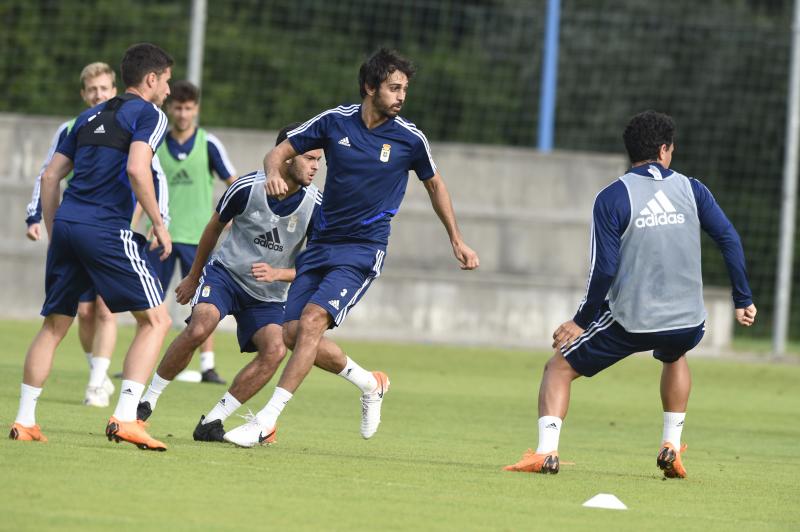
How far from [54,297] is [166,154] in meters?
5.42

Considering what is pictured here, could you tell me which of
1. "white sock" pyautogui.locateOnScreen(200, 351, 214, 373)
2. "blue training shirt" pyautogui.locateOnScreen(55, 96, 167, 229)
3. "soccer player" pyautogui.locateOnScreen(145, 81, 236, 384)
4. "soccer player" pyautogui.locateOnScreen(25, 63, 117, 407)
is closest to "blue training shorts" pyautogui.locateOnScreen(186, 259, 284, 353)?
"blue training shirt" pyautogui.locateOnScreen(55, 96, 167, 229)

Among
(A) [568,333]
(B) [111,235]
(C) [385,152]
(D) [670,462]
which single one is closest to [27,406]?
(B) [111,235]

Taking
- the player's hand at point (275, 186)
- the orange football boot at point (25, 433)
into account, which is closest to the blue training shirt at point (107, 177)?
the player's hand at point (275, 186)

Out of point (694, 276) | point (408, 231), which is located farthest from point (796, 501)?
point (408, 231)

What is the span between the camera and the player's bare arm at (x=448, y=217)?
8672mm

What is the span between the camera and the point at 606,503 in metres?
6.87

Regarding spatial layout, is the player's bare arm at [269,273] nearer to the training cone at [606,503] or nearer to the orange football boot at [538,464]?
the orange football boot at [538,464]

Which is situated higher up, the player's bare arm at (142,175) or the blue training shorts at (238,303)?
the player's bare arm at (142,175)

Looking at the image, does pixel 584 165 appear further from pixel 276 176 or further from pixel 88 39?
pixel 276 176

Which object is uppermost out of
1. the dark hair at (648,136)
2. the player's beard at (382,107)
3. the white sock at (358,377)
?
the player's beard at (382,107)

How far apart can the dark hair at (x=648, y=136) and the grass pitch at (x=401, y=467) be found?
1.77 m

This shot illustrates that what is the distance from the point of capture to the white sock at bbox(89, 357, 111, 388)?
10488 millimetres

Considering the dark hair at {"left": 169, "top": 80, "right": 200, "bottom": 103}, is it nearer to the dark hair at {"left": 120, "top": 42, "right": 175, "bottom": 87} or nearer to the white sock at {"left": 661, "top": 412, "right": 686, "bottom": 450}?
the dark hair at {"left": 120, "top": 42, "right": 175, "bottom": 87}

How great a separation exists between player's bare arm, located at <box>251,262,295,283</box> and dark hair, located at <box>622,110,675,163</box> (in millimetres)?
2159
